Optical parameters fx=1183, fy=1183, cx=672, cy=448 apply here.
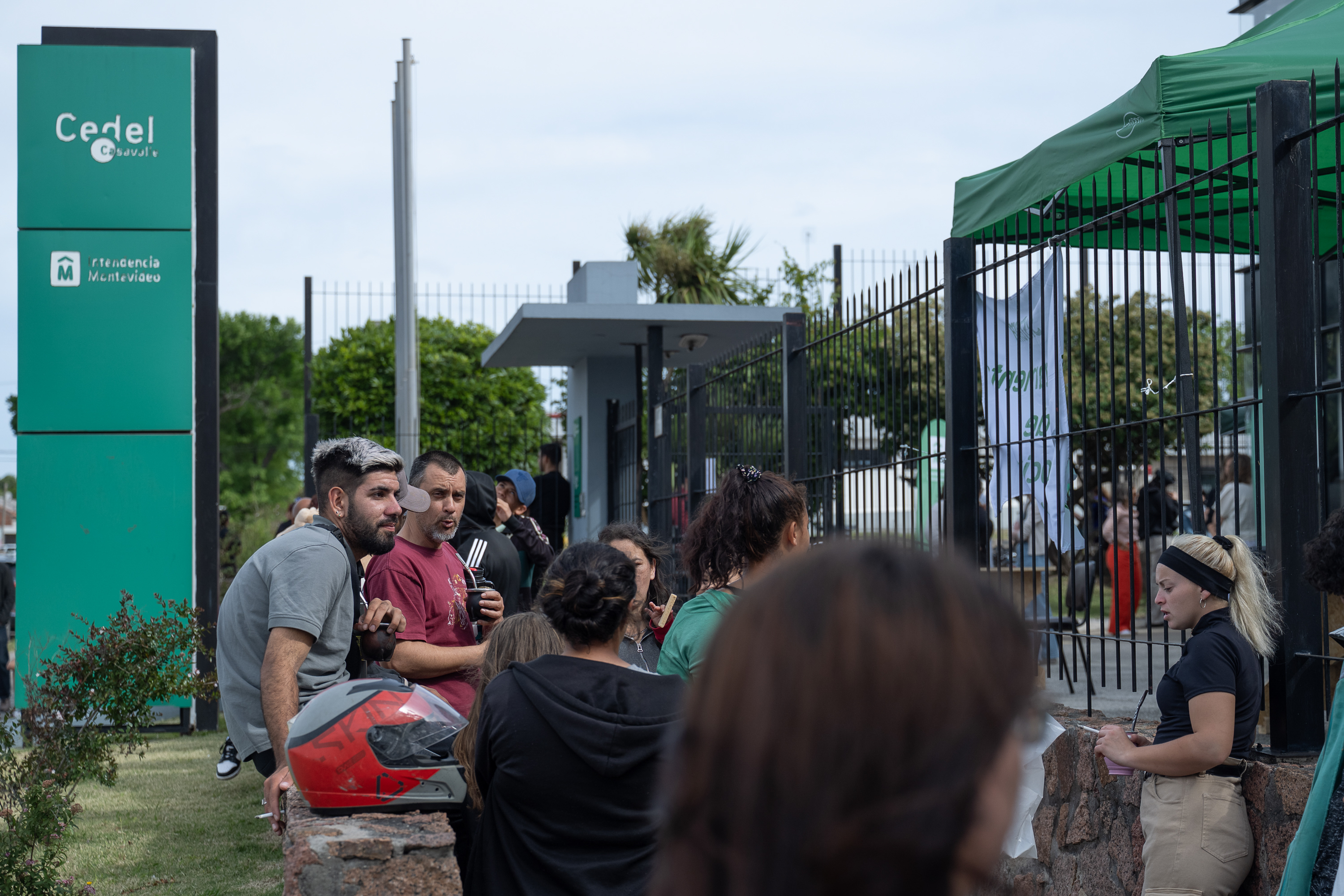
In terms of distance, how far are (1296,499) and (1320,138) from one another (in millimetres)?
2977

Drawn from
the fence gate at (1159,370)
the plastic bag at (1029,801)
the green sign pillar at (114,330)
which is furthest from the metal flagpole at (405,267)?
the plastic bag at (1029,801)

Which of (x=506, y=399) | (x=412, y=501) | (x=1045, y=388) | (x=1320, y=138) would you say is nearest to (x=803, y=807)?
(x=412, y=501)

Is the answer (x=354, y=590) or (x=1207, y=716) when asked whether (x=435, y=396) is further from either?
(x=1207, y=716)

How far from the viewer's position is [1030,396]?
5059 mm

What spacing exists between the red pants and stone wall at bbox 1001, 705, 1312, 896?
45 centimetres

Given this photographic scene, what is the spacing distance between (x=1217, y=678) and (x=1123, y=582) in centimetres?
489

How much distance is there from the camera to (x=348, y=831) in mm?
2650

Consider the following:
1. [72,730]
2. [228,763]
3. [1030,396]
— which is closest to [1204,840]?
[1030,396]

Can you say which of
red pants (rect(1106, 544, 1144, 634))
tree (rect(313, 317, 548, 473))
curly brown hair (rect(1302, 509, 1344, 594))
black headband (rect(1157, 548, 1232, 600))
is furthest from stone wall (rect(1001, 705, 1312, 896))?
tree (rect(313, 317, 548, 473))

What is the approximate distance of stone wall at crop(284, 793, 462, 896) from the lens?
2580 millimetres

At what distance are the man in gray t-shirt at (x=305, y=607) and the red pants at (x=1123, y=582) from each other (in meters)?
2.54

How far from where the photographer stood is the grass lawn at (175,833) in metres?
5.93

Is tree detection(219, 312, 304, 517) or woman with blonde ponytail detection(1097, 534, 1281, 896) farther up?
tree detection(219, 312, 304, 517)

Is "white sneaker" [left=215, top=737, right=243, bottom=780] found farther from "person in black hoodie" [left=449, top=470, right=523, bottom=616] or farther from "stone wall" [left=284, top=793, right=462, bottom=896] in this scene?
"stone wall" [left=284, top=793, right=462, bottom=896]
